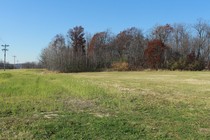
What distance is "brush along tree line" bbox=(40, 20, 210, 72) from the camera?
7406cm

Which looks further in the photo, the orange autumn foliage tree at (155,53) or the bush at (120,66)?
the bush at (120,66)

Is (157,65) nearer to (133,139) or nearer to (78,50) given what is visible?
(78,50)

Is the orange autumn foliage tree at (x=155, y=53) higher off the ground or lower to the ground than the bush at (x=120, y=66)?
higher

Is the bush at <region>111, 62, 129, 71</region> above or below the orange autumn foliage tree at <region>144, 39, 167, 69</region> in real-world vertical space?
below

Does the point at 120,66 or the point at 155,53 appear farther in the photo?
the point at 120,66

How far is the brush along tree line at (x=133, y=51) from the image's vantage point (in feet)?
243

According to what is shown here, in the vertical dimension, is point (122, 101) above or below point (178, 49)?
below

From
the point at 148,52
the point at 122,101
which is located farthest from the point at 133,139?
the point at 148,52

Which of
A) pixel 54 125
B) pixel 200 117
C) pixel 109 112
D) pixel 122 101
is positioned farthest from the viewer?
pixel 122 101

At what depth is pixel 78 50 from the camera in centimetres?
8431

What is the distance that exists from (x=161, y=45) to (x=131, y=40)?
486 inches

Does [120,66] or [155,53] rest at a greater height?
[155,53]

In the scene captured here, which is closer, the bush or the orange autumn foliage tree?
the orange autumn foliage tree

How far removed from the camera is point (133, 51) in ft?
271
